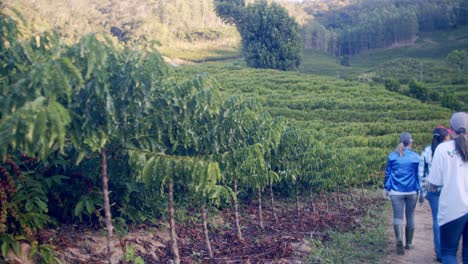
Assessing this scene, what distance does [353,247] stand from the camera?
7324 mm

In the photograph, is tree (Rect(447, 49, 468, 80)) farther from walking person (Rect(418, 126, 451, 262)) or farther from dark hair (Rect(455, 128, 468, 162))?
dark hair (Rect(455, 128, 468, 162))

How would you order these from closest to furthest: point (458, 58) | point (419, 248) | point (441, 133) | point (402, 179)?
1. point (441, 133)
2. point (402, 179)
3. point (419, 248)
4. point (458, 58)

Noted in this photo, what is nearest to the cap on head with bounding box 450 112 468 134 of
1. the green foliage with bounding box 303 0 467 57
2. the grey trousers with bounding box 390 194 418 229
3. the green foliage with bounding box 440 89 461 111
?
the grey trousers with bounding box 390 194 418 229

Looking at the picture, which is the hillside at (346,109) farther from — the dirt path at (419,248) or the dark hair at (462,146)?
the dark hair at (462,146)

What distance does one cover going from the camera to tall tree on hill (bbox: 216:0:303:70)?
1636 inches

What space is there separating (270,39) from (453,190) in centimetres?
3904

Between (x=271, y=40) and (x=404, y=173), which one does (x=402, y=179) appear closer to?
(x=404, y=173)

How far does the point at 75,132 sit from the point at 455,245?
3.80 meters

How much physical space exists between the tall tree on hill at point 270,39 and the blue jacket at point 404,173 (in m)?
35.4

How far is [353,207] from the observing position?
456 inches

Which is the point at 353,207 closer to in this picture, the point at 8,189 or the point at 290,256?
the point at 290,256

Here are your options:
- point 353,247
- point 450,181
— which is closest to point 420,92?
point 353,247

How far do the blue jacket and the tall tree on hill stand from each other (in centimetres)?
3544

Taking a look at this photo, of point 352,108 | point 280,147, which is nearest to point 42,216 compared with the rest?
point 280,147
